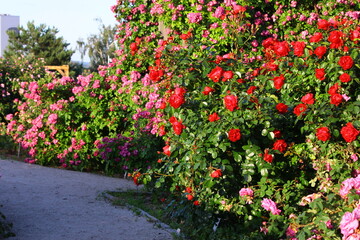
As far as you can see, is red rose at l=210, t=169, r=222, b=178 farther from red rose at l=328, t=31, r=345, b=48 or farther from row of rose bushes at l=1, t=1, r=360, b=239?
red rose at l=328, t=31, r=345, b=48

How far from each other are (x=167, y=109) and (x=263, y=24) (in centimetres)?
423

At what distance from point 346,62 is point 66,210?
3286 mm

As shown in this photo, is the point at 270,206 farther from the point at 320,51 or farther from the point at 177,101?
the point at 320,51

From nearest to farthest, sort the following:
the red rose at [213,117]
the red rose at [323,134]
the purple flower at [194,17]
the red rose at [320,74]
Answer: the red rose at [323,134] < the red rose at [213,117] < the red rose at [320,74] < the purple flower at [194,17]

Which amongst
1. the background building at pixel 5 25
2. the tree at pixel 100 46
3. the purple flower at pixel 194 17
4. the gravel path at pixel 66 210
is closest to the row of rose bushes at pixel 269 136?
the gravel path at pixel 66 210

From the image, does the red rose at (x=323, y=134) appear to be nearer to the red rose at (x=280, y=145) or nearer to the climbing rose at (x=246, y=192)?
the red rose at (x=280, y=145)

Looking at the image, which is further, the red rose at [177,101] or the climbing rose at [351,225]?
the red rose at [177,101]

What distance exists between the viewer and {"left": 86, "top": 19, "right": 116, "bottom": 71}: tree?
2950 cm

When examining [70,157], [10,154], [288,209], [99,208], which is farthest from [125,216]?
[10,154]

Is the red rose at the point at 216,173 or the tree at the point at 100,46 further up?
the tree at the point at 100,46

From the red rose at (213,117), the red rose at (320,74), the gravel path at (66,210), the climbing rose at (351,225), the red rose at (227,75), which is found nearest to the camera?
the climbing rose at (351,225)

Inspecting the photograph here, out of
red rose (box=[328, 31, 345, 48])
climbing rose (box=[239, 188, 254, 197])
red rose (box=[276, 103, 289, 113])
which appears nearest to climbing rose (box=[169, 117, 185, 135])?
climbing rose (box=[239, 188, 254, 197])

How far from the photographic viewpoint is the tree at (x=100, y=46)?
29500 mm

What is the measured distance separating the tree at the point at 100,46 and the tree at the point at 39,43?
137cm
